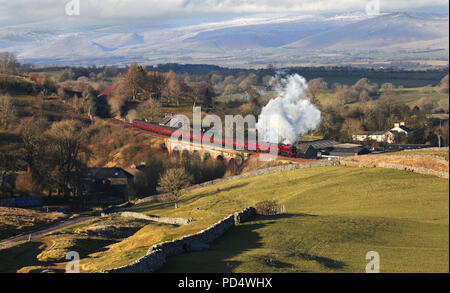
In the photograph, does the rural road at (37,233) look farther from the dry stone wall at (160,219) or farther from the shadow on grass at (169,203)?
the shadow on grass at (169,203)

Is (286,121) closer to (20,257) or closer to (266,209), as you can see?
(266,209)

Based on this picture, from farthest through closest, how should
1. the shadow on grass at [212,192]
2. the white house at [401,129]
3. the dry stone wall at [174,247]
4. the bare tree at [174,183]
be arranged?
the white house at [401,129] < the bare tree at [174,183] < the shadow on grass at [212,192] < the dry stone wall at [174,247]

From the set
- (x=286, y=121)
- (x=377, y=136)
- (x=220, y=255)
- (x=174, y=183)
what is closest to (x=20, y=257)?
(x=220, y=255)

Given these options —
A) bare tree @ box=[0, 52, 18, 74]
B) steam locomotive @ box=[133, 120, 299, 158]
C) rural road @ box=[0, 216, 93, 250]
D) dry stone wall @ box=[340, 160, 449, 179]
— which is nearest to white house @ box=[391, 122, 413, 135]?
steam locomotive @ box=[133, 120, 299, 158]

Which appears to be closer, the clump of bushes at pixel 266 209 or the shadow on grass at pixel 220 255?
the shadow on grass at pixel 220 255

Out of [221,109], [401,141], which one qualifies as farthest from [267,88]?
[401,141]

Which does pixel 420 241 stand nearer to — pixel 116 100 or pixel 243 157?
pixel 243 157

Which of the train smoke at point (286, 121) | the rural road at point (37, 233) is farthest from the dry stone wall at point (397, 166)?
the rural road at point (37, 233)

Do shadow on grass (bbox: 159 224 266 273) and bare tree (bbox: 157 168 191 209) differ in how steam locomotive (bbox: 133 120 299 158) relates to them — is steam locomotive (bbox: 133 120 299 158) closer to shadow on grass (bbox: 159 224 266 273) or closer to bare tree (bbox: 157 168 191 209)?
bare tree (bbox: 157 168 191 209)

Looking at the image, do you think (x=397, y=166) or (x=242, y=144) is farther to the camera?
(x=242, y=144)
